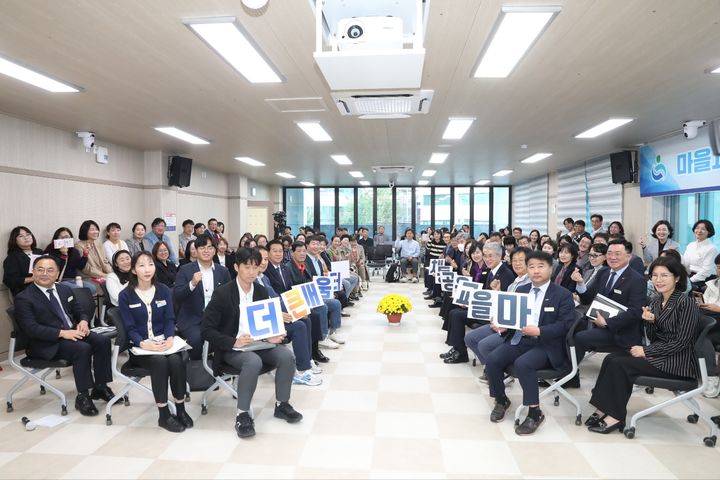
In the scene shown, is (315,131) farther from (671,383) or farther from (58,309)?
(671,383)

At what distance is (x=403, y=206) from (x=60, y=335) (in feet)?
51.2

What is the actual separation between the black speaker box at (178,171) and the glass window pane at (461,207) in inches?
472

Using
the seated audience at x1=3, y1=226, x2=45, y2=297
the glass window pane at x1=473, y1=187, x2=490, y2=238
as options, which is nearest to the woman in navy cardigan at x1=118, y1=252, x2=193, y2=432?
the seated audience at x1=3, y1=226, x2=45, y2=297

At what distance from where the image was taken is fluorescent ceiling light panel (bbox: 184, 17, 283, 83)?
3.14 meters

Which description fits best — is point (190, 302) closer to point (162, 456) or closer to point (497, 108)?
point (162, 456)

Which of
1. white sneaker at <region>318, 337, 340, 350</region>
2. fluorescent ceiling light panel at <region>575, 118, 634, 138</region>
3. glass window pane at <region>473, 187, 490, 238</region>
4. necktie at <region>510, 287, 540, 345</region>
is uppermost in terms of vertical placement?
fluorescent ceiling light panel at <region>575, 118, 634, 138</region>

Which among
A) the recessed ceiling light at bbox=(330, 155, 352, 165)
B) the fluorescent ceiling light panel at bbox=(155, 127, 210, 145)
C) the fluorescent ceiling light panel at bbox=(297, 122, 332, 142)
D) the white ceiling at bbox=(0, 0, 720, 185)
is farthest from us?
the recessed ceiling light at bbox=(330, 155, 352, 165)

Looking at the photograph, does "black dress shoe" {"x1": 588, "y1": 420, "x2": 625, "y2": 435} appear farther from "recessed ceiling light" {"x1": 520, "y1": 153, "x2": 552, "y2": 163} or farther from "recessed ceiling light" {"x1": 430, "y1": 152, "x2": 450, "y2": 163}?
"recessed ceiling light" {"x1": 520, "y1": 153, "x2": 552, "y2": 163}

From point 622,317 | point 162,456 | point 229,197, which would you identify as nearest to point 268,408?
point 162,456

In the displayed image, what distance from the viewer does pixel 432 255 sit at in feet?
34.7

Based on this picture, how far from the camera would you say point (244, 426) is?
329 cm

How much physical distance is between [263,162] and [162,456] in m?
8.36

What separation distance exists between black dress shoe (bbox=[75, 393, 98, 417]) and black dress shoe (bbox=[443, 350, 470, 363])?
11.7 ft

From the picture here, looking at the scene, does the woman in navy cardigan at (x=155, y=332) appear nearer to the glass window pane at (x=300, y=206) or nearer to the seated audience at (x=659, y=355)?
the seated audience at (x=659, y=355)
